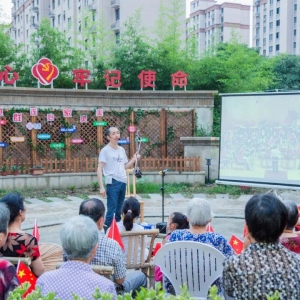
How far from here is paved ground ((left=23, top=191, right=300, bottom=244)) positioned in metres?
7.18

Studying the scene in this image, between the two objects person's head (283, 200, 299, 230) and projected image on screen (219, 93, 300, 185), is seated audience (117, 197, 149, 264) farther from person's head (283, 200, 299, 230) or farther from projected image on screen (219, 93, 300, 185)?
projected image on screen (219, 93, 300, 185)

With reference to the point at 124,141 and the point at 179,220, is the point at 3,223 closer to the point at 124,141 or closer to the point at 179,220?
the point at 179,220

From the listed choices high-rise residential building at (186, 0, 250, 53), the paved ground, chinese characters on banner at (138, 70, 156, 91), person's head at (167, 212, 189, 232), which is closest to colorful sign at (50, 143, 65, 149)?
the paved ground

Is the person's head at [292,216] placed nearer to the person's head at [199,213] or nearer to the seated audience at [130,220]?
the person's head at [199,213]

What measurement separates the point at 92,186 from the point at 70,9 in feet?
83.8

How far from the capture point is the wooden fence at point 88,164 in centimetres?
1118

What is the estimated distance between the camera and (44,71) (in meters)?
11.7

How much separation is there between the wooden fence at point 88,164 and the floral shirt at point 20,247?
8343 mm

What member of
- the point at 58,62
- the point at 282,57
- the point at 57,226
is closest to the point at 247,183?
the point at 57,226

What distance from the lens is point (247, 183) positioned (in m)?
7.48

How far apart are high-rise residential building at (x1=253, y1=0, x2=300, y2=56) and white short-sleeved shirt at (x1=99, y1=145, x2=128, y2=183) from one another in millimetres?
Result: 51680

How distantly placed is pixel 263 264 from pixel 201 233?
94 cm

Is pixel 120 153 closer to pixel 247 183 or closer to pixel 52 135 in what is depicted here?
pixel 247 183

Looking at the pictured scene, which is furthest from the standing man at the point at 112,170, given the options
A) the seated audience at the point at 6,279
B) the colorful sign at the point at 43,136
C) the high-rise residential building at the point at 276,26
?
the high-rise residential building at the point at 276,26
